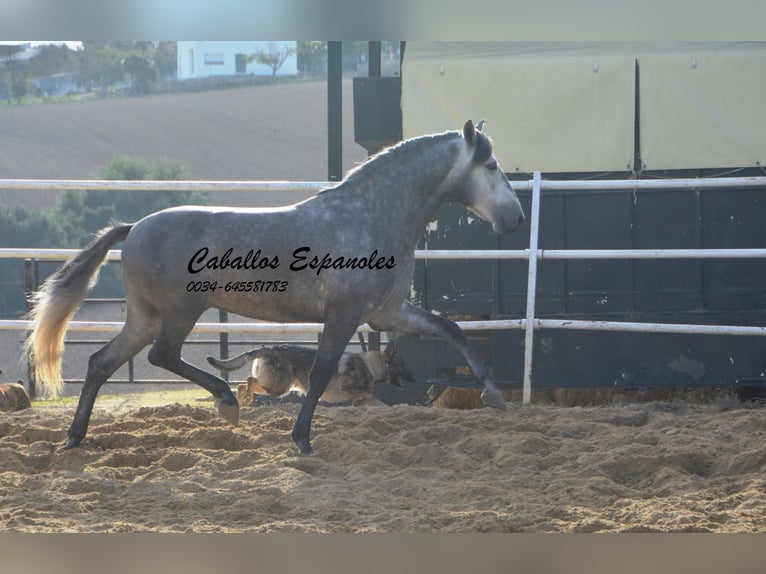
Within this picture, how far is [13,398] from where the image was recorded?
254 inches

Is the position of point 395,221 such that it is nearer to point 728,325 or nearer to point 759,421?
point 759,421

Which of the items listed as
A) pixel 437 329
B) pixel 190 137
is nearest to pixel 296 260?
pixel 437 329

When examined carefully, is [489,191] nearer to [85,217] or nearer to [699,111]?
[699,111]

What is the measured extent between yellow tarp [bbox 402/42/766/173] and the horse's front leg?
209cm

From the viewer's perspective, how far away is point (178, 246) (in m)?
5.11

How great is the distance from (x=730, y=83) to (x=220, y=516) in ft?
16.5

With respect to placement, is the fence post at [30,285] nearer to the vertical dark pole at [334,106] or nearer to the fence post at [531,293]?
the vertical dark pole at [334,106]

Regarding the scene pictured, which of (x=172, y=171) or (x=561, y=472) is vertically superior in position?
(x=172, y=171)

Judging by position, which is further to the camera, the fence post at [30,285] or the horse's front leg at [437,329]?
the fence post at [30,285]

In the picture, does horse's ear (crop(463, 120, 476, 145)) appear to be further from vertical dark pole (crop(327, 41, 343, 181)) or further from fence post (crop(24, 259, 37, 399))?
fence post (crop(24, 259, 37, 399))

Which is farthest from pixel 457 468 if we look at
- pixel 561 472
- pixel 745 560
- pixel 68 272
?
pixel 68 272

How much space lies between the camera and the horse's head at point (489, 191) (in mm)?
5305

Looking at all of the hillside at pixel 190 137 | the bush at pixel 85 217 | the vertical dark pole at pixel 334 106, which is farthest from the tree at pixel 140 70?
the vertical dark pole at pixel 334 106

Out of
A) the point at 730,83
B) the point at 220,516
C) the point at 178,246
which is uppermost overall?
the point at 730,83
